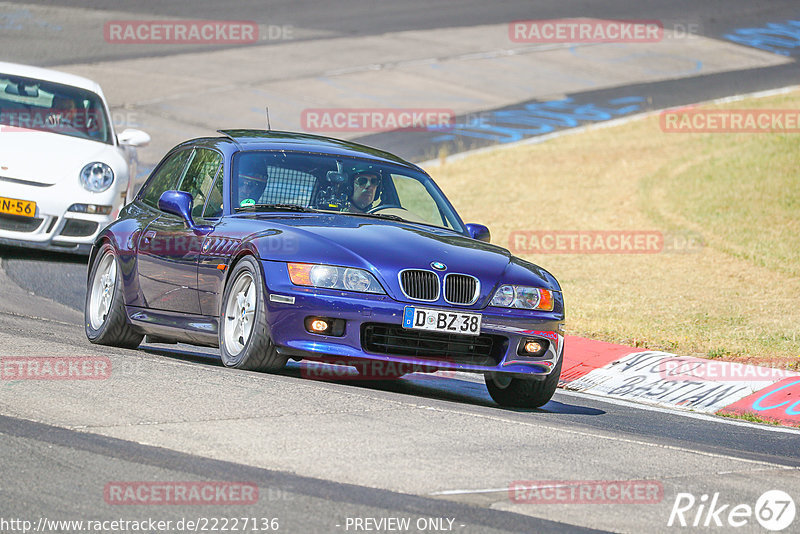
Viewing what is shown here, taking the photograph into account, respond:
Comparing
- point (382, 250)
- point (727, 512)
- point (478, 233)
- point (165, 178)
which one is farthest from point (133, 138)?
point (727, 512)

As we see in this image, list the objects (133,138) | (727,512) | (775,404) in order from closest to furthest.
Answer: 1. (727,512)
2. (775,404)
3. (133,138)

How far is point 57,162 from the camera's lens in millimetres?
12766

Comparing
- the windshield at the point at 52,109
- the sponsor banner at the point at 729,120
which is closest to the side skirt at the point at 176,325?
the windshield at the point at 52,109

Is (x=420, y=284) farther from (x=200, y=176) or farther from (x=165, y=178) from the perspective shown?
(x=165, y=178)

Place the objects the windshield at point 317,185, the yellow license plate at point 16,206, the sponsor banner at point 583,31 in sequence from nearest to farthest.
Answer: the windshield at point 317,185 < the yellow license plate at point 16,206 < the sponsor banner at point 583,31

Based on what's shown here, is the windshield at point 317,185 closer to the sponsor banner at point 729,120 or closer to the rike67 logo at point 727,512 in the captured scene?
the rike67 logo at point 727,512

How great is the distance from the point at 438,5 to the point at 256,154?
1135 inches

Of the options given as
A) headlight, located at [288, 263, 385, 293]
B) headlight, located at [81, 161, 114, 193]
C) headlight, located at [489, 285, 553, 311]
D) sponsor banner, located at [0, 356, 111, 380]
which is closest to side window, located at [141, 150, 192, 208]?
sponsor banner, located at [0, 356, 111, 380]

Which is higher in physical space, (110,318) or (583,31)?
(583,31)

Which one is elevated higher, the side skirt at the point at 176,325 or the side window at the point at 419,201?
the side window at the point at 419,201

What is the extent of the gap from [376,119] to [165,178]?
1544 cm

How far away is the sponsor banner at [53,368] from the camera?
712 cm

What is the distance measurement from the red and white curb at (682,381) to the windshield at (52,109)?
19.8 ft

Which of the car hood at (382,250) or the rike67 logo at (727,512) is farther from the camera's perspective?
the car hood at (382,250)
